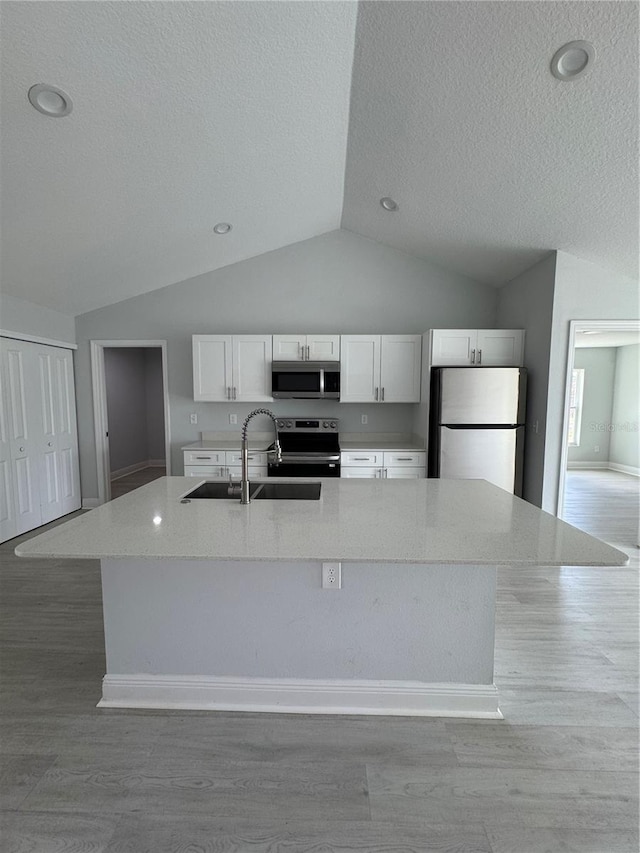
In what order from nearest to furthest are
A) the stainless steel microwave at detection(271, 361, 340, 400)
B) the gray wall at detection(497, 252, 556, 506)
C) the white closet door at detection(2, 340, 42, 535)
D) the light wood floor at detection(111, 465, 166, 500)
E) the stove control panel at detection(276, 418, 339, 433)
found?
the gray wall at detection(497, 252, 556, 506)
the white closet door at detection(2, 340, 42, 535)
the stainless steel microwave at detection(271, 361, 340, 400)
the stove control panel at detection(276, 418, 339, 433)
the light wood floor at detection(111, 465, 166, 500)

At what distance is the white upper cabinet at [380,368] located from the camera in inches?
164

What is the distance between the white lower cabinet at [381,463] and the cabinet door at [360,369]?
0.55 metres

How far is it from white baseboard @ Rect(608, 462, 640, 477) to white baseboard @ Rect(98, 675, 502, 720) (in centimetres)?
663

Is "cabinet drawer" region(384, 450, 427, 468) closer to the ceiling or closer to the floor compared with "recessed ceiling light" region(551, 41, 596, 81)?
closer to the floor

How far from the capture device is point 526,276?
3.81 meters

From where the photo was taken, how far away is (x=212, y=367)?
4.25 meters

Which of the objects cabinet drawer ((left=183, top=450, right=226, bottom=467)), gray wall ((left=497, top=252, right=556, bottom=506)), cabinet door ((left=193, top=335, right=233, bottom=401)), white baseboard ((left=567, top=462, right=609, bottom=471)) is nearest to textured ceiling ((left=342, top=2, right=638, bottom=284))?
gray wall ((left=497, top=252, right=556, bottom=506))

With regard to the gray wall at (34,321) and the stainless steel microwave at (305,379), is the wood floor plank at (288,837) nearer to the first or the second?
the stainless steel microwave at (305,379)

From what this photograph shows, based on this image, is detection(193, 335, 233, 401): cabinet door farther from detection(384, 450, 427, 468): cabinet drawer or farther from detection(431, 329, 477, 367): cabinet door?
detection(431, 329, 477, 367): cabinet door

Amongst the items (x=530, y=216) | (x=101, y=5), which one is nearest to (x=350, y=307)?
(x=530, y=216)

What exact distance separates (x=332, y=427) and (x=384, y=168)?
235 centimetres

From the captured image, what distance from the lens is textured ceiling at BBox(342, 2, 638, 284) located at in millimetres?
1845

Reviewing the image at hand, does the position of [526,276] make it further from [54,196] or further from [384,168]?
[54,196]

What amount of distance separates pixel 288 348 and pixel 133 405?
4352 millimetres
